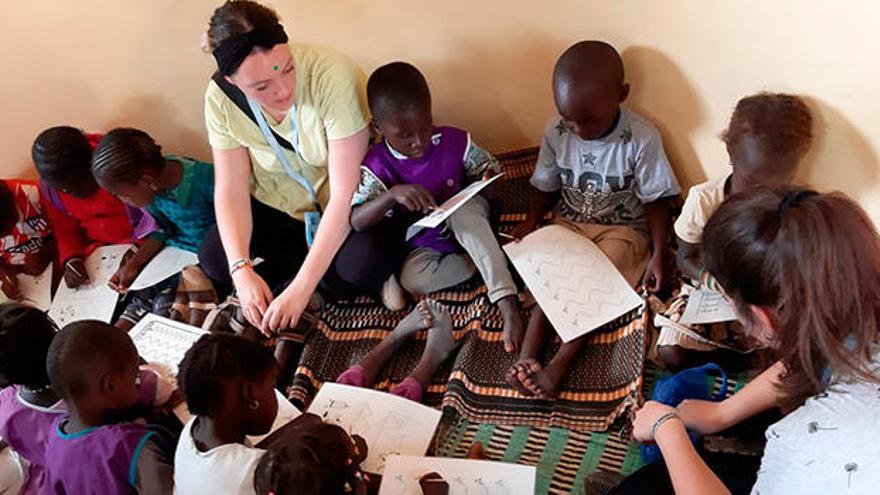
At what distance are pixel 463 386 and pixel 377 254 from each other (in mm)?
421

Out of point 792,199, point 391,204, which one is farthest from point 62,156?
point 792,199

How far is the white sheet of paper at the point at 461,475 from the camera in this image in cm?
160

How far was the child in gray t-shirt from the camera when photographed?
1.85m

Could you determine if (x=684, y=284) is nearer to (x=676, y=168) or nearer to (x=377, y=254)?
(x=676, y=168)

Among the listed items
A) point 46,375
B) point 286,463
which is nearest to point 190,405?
point 286,463

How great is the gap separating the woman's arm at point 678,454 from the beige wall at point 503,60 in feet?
2.02

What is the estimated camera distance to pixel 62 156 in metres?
2.20

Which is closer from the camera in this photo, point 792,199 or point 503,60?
point 792,199

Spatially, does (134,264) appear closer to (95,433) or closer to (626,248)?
(95,433)

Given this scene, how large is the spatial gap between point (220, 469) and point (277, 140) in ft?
2.93

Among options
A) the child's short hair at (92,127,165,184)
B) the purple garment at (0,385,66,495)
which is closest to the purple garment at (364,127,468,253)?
the child's short hair at (92,127,165,184)

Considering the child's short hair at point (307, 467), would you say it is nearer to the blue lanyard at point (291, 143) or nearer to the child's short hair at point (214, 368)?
the child's short hair at point (214, 368)

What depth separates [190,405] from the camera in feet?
4.83

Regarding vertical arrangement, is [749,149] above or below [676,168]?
above
